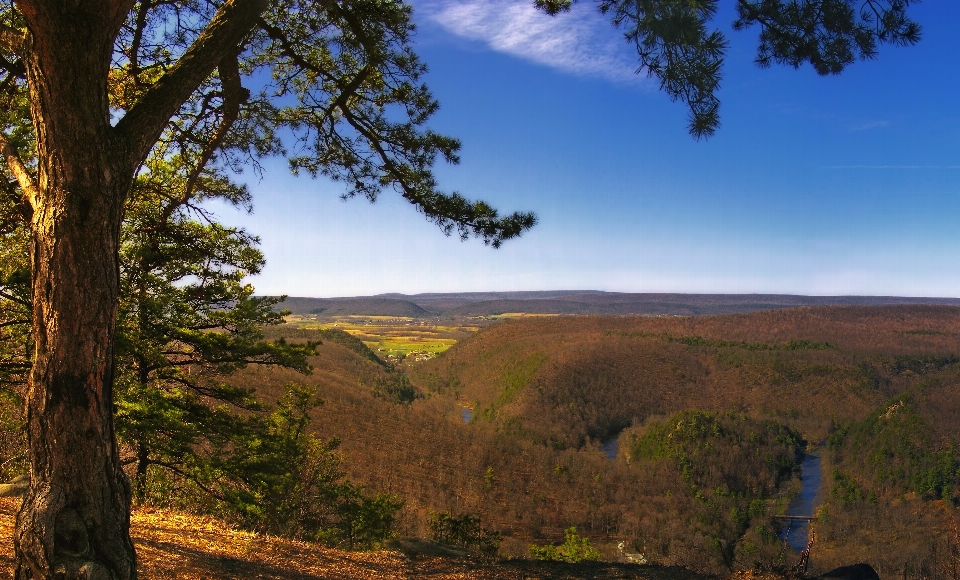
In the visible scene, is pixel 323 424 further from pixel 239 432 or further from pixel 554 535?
pixel 239 432

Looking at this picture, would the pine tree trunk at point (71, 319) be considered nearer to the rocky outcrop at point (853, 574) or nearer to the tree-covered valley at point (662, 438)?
the rocky outcrop at point (853, 574)

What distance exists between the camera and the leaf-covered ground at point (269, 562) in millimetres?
5137

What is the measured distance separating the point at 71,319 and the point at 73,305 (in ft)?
0.23

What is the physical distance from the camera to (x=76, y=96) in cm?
269

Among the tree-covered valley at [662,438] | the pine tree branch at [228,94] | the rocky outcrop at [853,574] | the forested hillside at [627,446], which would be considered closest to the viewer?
the pine tree branch at [228,94]

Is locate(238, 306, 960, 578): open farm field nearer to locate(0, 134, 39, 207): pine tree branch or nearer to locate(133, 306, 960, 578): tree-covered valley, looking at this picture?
locate(133, 306, 960, 578): tree-covered valley

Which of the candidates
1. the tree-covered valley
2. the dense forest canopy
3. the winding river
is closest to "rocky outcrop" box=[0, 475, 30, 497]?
the tree-covered valley

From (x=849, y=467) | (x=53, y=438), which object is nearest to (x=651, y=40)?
(x=53, y=438)

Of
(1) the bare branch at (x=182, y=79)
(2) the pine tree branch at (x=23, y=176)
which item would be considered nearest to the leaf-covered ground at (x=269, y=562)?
(2) the pine tree branch at (x=23, y=176)

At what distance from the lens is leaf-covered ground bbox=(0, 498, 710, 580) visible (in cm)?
514

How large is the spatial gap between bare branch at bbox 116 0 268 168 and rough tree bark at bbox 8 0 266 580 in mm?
152

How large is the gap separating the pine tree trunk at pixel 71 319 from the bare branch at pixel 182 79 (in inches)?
7.8

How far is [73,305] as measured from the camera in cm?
263

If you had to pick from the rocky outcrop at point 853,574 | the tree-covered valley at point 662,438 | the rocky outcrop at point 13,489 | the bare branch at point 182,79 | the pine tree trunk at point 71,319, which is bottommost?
the tree-covered valley at point 662,438
